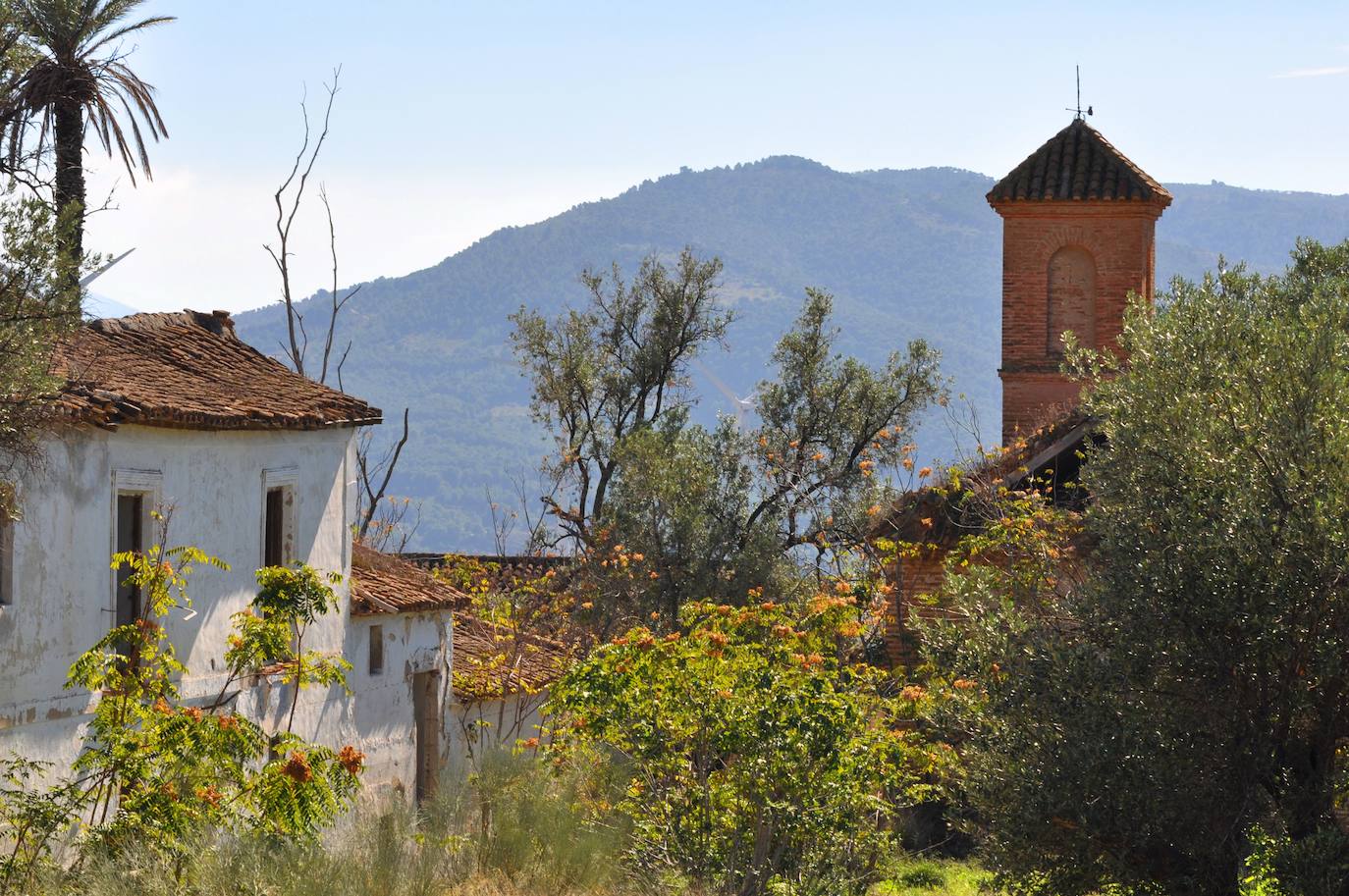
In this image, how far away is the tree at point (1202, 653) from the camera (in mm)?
9156

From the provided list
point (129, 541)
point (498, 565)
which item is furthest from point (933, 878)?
point (498, 565)

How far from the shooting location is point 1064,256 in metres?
25.6

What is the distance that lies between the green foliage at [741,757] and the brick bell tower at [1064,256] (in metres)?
13.7

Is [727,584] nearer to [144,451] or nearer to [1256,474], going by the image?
[144,451]

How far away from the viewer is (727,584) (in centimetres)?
2898

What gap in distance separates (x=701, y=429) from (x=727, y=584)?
5.81m

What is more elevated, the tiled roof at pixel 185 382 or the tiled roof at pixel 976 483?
the tiled roof at pixel 185 382

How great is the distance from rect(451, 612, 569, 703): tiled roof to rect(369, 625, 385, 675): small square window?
5.60 ft

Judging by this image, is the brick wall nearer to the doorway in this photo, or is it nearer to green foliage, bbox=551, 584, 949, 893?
the doorway

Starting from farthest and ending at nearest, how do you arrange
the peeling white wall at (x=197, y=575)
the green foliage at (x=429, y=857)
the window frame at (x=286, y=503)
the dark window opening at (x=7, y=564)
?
the window frame at (x=286, y=503)
the peeling white wall at (x=197, y=575)
the dark window opening at (x=7, y=564)
the green foliage at (x=429, y=857)

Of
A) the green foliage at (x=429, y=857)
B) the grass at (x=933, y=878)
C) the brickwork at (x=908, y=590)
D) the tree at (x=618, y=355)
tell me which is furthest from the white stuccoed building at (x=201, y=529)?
the tree at (x=618, y=355)

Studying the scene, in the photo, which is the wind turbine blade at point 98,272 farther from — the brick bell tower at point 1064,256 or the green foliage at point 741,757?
the brick bell tower at point 1064,256

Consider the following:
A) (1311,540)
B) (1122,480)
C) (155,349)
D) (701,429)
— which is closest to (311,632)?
(155,349)

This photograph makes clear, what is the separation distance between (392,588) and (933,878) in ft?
24.7
